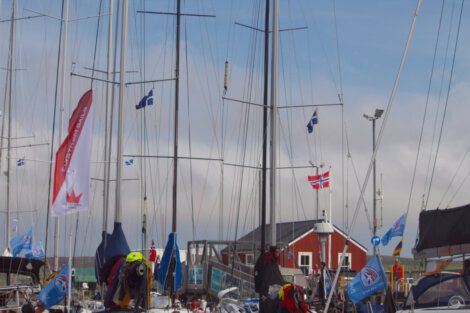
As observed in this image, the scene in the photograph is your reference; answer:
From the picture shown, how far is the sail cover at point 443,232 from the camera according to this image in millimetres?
14922

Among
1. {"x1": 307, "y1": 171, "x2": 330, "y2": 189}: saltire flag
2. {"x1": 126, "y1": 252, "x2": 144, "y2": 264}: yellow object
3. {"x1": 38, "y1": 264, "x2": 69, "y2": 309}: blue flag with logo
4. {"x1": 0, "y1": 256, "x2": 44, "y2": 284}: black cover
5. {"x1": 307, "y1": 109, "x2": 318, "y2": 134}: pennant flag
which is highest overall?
{"x1": 307, "y1": 109, "x2": 318, "y2": 134}: pennant flag

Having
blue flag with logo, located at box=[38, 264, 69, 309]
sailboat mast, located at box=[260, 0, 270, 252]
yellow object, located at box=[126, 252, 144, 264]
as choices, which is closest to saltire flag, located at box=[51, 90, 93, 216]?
yellow object, located at box=[126, 252, 144, 264]

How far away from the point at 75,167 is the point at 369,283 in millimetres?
6958

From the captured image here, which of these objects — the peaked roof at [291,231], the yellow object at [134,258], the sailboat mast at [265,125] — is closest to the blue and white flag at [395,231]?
the sailboat mast at [265,125]

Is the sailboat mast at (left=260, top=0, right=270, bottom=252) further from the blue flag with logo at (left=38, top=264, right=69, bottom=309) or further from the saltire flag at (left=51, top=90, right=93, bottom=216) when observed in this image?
the saltire flag at (left=51, top=90, right=93, bottom=216)

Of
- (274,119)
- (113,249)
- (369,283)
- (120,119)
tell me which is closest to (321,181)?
(274,119)

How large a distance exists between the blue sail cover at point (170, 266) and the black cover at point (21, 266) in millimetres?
4260

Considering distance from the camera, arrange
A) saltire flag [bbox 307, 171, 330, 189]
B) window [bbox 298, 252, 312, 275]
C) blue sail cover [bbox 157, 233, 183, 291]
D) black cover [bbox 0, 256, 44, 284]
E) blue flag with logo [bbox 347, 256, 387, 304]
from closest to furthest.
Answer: blue flag with logo [bbox 347, 256, 387, 304]
blue sail cover [bbox 157, 233, 183, 291]
black cover [bbox 0, 256, 44, 284]
saltire flag [bbox 307, 171, 330, 189]
window [bbox 298, 252, 312, 275]

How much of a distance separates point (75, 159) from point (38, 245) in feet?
64.5

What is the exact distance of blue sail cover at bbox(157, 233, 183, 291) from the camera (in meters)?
22.8

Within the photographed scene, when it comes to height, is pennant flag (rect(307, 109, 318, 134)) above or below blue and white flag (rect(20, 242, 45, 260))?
above

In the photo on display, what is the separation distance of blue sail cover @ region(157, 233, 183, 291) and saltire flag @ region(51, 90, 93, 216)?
6.03 metres

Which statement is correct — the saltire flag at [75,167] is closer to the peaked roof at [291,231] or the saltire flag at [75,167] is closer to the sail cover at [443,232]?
the sail cover at [443,232]

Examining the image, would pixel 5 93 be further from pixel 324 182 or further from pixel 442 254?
pixel 442 254
